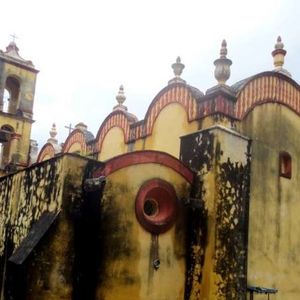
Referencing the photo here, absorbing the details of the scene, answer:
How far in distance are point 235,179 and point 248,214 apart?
0.77 m

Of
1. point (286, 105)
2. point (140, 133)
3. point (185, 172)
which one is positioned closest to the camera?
point (185, 172)

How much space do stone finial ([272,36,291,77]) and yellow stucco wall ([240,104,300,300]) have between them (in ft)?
3.95

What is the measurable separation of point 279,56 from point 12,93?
9904mm

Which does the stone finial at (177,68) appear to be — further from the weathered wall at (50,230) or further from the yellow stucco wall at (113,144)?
the weathered wall at (50,230)

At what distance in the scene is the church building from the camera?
8.45 m

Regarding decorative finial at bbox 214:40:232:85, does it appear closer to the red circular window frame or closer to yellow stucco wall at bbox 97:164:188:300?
yellow stucco wall at bbox 97:164:188:300

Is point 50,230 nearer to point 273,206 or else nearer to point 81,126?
point 273,206

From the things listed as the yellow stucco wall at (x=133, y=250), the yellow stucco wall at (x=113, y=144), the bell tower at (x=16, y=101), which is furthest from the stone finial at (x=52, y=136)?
the yellow stucco wall at (x=133, y=250)

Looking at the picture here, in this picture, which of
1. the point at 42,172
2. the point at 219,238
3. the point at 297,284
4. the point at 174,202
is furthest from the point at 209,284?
the point at 42,172

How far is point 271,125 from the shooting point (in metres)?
11.4

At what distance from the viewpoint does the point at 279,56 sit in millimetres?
12594

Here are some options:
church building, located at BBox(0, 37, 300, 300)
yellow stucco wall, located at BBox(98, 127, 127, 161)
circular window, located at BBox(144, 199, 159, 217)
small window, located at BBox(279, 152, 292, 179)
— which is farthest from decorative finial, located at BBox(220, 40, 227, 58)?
yellow stucco wall, located at BBox(98, 127, 127, 161)

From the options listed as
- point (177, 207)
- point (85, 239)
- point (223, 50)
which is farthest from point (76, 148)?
point (85, 239)

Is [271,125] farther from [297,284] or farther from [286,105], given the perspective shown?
[297,284]
